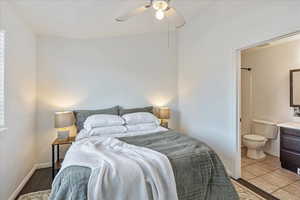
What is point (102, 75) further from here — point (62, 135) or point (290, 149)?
point (290, 149)

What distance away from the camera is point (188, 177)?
1573 millimetres

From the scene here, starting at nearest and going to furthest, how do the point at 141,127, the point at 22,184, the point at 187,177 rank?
the point at 187,177 < the point at 22,184 < the point at 141,127

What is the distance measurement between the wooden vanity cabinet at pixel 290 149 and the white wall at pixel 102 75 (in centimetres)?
203

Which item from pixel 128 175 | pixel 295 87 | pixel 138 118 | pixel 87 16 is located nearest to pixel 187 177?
pixel 128 175

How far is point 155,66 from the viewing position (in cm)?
376

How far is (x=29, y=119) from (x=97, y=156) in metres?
1.88

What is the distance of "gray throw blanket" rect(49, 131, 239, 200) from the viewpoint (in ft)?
4.19

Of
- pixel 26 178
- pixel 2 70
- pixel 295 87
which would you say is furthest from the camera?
pixel 295 87

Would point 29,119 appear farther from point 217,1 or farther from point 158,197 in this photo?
point 217,1

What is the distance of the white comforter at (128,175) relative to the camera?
4.18 ft

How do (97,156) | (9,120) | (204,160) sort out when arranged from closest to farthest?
(97,156) < (204,160) < (9,120)

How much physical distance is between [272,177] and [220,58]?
80.3 inches

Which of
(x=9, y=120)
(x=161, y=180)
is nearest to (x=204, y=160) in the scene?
(x=161, y=180)

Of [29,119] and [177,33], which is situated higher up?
[177,33]
